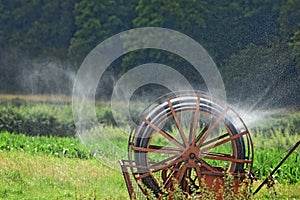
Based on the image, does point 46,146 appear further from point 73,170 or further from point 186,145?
point 186,145

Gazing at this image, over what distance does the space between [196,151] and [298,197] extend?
1.95 m

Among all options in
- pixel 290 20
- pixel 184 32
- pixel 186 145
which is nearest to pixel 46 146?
pixel 186 145

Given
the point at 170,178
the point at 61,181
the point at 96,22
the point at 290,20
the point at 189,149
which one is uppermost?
the point at 96,22

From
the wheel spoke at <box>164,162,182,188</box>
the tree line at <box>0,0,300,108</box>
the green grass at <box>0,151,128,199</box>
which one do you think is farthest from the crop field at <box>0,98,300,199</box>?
the tree line at <box>0,0,300,108</box>

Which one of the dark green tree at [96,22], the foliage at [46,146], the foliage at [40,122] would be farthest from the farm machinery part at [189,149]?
the dark green tree at [96,22]

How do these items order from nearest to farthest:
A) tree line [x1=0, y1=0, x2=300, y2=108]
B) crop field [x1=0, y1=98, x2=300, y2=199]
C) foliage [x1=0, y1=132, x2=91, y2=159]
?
1. crop field [x1=0, y1=98, x2=300, y2=199]
2. foliage [x1=0, y1=132, x2=91, y2=159]
3. tree line [x1=0, y1=0, x2=300, y2=108]

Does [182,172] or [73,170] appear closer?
[182,172]

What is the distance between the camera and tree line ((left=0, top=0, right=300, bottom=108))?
1030 inches

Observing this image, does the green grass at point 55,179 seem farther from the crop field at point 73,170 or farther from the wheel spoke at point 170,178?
the wheel spoke at point 170,178

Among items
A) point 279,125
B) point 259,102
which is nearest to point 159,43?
point 259,102

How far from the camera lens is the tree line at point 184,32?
1030 inches

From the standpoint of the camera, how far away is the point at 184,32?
101 ft

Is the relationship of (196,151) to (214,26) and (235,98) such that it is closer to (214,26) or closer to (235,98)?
(235,98)

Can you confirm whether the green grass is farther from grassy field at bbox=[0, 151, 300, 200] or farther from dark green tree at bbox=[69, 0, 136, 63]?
dark green tree at bbox=[69, 0, 136, 63]
